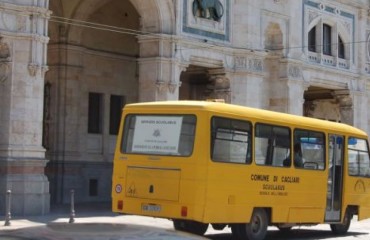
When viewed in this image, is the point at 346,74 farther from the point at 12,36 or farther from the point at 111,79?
the point at 12,36

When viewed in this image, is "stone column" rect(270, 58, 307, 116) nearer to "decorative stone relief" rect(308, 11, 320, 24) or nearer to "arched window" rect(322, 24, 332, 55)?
"decorative stone relief" rect(308, 11, 320, 24)

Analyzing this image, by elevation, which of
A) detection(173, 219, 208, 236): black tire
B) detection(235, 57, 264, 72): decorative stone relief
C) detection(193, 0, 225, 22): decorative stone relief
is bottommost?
detection(173, 219, 208, 236): black tire

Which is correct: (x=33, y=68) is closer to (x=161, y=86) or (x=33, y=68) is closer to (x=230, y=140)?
(x=161, y=86)

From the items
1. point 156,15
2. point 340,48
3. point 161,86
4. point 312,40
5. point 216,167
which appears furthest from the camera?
point 340,48

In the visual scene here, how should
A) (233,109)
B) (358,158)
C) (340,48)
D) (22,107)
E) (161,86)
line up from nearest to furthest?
1. (233,109)
2. (358,158)
3. (22,107)
4. (161,86)
5. (340,48)

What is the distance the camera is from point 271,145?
1886 cm

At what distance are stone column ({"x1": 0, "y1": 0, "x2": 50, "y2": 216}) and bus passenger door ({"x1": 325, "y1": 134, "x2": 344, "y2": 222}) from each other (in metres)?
8.82

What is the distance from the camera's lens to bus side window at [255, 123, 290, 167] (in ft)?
60.5

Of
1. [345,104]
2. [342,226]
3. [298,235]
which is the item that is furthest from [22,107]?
[345,104]

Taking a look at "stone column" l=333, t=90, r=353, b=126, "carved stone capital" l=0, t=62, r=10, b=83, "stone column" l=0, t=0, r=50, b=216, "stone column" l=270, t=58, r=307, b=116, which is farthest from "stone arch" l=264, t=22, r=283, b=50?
"carved stone capital" l=0, t=62, r=10, b=83

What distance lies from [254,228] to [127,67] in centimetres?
1820

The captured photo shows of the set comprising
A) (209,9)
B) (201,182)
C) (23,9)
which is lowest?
(201,182)

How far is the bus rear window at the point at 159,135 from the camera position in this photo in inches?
683

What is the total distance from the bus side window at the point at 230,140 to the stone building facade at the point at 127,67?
26.1 ft
